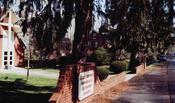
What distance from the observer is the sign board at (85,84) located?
47.9 feet

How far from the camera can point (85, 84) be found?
1541 centimetres

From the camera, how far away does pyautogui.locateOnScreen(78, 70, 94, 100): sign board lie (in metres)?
14.6

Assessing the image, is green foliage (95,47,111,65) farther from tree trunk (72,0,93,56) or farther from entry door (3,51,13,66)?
tree trunk (72,0,93,56)

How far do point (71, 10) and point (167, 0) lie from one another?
3.84 metres

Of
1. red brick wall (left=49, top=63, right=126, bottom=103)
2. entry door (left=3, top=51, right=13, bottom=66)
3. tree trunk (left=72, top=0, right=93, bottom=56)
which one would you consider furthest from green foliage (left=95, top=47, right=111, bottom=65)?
red brick wall (left=49, top=63, right=126, bottom=103)

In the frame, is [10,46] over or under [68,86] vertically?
over

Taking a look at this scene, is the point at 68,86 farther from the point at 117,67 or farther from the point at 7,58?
the point at 7,58

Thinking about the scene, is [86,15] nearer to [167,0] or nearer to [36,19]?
[36,19]

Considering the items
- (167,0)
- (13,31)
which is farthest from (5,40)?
(167,0)

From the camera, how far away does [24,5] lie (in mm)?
15383

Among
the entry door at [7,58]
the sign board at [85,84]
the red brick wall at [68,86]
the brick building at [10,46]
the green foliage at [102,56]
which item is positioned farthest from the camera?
the green foliage at [102,56]

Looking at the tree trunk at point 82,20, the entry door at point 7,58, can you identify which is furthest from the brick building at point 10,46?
the tree trunk at point 82,20

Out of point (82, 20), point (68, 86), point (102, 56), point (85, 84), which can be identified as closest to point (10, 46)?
point (102, 56)

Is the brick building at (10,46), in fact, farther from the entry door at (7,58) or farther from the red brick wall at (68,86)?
the red brick wall at (68,86)
